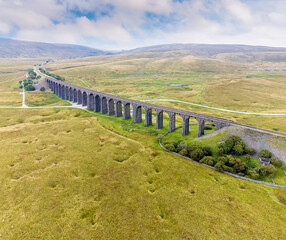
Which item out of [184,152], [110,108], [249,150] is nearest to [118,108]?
[110,108]

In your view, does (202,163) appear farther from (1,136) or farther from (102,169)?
(1,136)

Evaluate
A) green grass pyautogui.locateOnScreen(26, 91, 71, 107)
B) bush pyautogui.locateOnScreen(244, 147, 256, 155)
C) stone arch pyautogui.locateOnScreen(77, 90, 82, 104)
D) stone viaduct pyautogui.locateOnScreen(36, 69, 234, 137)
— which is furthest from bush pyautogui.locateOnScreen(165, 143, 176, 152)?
green grass pyautogui.locateOnScreen(26, 91, 71, 107)

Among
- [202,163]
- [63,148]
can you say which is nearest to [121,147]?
[63,148]

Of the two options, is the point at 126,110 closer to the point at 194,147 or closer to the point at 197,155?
the point at 194,147

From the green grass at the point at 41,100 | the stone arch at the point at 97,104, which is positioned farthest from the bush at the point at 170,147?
the green grass at the point at 41,100

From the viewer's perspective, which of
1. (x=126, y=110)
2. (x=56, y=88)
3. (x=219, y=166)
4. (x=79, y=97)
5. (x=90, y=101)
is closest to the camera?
(x=219, y=166)
